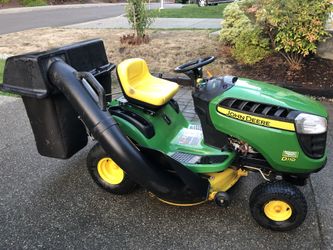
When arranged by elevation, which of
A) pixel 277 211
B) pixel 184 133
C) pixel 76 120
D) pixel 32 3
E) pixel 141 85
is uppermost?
pixel 141 85

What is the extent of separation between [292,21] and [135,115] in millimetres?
3399

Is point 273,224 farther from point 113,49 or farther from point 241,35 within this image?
point 113,49

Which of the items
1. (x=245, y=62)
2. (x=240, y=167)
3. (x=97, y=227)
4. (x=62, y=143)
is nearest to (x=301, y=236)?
(x=240, y=167)

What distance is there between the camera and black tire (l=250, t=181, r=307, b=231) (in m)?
2.50

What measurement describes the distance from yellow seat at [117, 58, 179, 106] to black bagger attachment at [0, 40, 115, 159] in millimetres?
463

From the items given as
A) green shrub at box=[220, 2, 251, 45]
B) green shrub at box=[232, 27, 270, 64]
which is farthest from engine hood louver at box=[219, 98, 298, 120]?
green shrub at box=[220, 2, 251, 45]

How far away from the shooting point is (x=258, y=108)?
252cm

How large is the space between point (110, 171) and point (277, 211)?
1.38 metres

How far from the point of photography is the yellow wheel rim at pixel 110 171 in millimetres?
3066

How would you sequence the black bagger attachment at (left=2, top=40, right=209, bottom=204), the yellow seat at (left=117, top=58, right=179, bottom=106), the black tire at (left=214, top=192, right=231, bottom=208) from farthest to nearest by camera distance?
the yellow seat at (left=117, top=58, right=179, bottom=106) → the black tire at (left=214, top=192, right=231, bottom=208) → the black bagger attachment at (left=2, top=40, right=209, bottom=204)

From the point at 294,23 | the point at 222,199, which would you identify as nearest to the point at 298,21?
the point at 294,23

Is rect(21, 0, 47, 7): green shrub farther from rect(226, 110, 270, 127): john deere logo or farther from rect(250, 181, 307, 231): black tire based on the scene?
rect(250, 181, 307, 231): black tire

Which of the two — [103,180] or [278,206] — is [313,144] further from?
[103,180]

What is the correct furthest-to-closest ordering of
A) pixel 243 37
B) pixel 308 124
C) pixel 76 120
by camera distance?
pixel 243 37 < pixel 76 120 < pixel 308 124
